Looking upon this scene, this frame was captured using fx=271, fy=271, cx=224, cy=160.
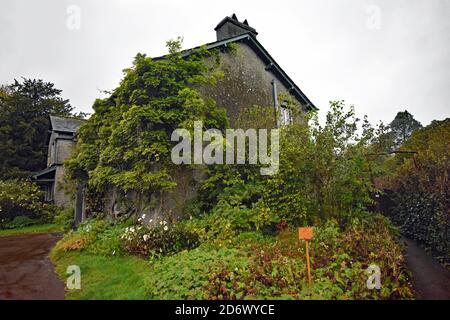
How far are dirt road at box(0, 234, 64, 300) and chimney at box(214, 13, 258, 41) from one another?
40.0 feet

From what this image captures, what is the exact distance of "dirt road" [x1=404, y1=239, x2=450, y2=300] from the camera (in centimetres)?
516

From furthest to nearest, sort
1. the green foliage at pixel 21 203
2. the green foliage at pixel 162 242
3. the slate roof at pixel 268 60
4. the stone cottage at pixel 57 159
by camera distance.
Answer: the stone cottage at pixel 57 159
the green foliage at pixel 21 203
the slate roof at pixel 268 60
the green foliage at pixel 162 242

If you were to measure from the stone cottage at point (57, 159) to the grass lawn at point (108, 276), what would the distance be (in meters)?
14.2

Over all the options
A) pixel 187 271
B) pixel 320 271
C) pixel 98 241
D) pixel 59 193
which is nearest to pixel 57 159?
pixel 59 193

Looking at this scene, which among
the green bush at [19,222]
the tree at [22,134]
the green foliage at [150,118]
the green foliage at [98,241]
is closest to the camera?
the green foliage at [98,241]

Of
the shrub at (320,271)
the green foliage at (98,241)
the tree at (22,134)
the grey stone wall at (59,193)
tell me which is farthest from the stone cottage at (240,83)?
the tree at (22,134)

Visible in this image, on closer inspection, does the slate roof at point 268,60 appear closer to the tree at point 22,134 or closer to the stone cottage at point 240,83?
the stone cottage at point 240,83

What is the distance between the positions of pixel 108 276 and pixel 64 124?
2069 centimetres

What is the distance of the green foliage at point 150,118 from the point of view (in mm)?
9109

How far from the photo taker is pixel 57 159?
21000 millimetres

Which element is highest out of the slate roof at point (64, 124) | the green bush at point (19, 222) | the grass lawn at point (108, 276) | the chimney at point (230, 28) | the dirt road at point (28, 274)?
the chimney at point (230, 28)

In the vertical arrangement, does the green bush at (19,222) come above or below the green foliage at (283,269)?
below

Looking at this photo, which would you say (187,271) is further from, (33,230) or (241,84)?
(33,230)

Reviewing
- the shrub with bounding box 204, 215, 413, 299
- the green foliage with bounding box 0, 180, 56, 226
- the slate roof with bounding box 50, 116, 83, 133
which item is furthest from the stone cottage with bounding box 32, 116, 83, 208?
the shrub with bounding box 204, 215, 413, 299
